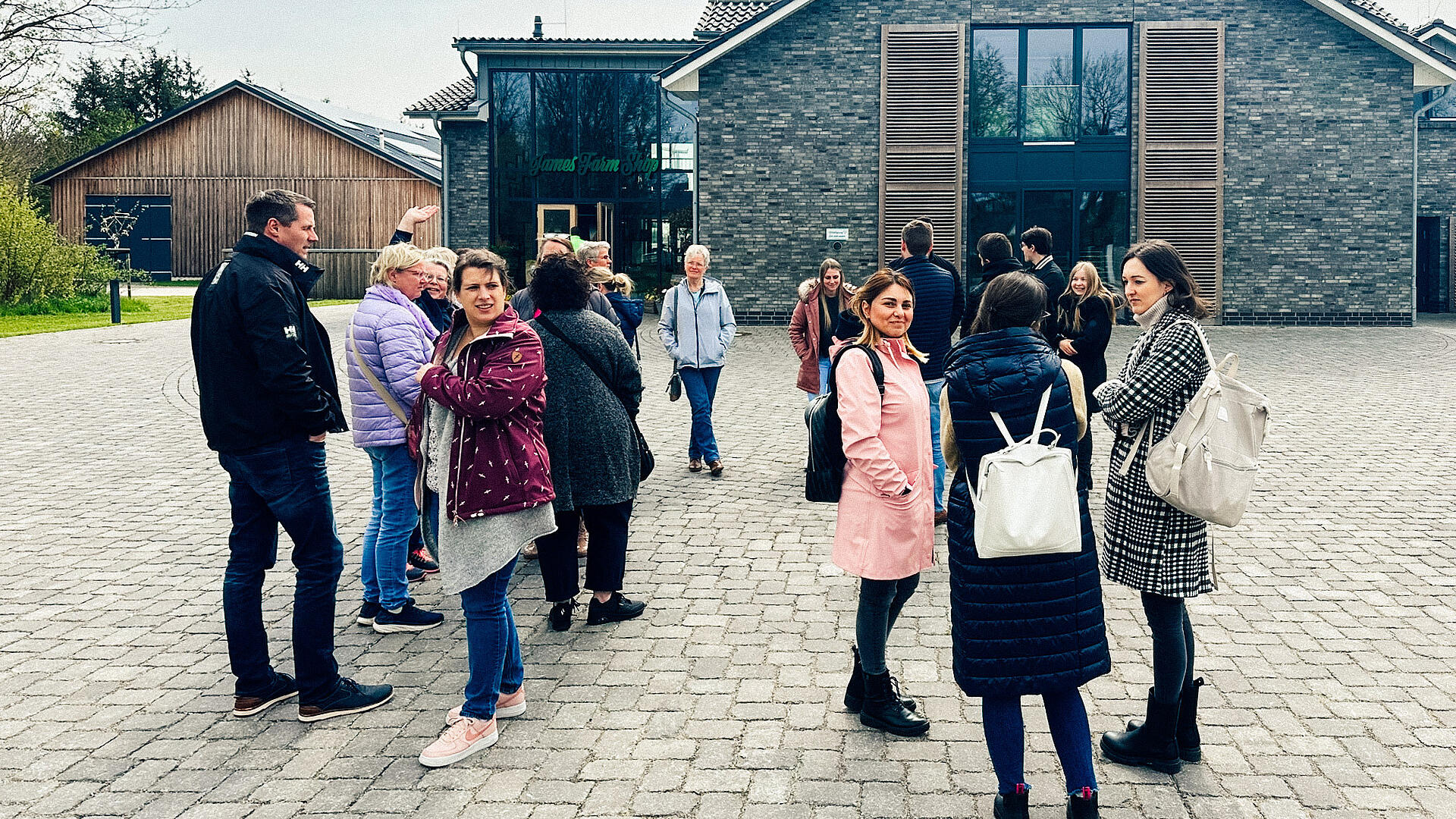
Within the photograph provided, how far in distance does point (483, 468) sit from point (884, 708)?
5.61ft

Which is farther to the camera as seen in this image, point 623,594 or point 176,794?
point 623,594

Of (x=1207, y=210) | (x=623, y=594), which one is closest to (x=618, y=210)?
(x=1207, y=210)

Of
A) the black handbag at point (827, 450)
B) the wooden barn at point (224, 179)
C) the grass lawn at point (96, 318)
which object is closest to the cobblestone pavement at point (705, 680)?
the black handbag at point (827, 450)

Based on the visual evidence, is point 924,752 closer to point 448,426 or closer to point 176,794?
point 448,426

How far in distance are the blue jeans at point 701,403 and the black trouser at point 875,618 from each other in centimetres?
507

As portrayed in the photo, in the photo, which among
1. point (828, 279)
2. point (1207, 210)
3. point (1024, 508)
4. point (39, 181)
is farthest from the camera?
point (39, 181)

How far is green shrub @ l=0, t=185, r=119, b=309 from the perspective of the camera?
26141mm

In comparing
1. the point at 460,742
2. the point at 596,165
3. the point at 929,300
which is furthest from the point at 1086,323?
the point at 596,165

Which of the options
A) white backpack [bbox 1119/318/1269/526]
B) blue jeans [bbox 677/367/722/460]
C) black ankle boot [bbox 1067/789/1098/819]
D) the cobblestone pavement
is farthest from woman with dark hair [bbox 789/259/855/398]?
black ankle boot [bbox 1067/789/1098/819]

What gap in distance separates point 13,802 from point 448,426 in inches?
71.9

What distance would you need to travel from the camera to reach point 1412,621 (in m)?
5.82

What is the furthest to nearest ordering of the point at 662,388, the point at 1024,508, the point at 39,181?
the point at 39,181 < the point at 662,388 < the point at 1024,508

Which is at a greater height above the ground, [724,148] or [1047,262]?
[724,148]

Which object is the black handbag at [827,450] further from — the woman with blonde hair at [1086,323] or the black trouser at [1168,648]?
the woman with blonde hair at [1086,323]
